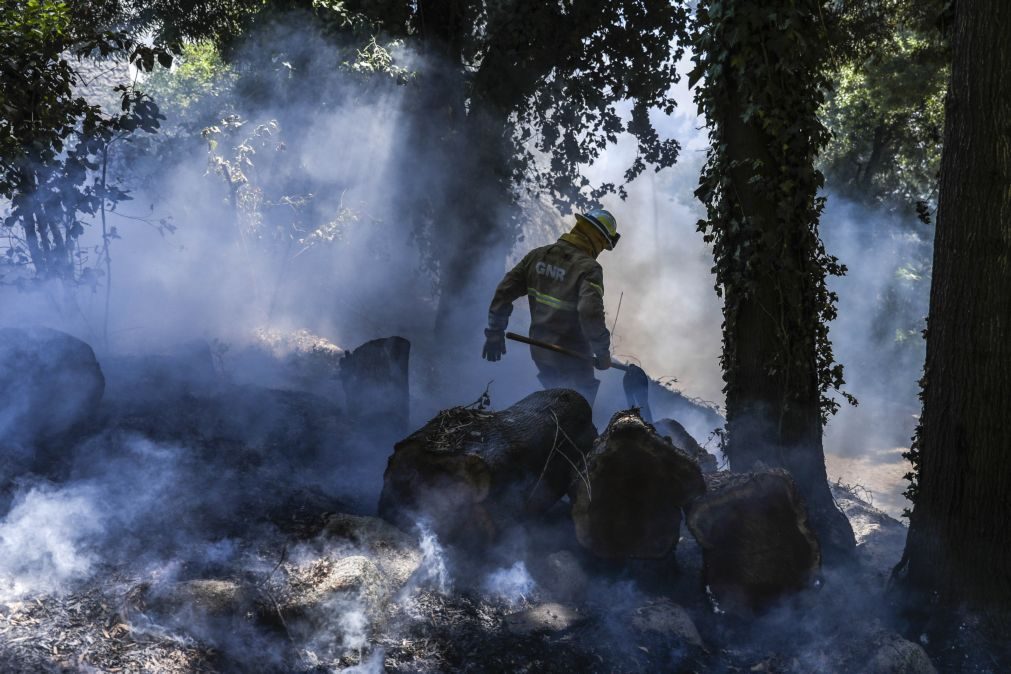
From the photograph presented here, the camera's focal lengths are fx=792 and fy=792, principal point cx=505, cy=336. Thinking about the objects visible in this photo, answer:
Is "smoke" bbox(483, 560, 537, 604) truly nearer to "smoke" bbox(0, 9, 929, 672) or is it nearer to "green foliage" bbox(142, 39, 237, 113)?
"smoke" bbox(0, 9, 929, 672)

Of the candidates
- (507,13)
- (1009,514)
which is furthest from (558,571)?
(507,13)

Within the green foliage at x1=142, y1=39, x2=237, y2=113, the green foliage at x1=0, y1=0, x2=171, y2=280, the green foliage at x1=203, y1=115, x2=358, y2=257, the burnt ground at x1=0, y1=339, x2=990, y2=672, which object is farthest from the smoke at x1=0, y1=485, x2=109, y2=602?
the green foliage at x1=142, y1=39, x2=237, y2=113

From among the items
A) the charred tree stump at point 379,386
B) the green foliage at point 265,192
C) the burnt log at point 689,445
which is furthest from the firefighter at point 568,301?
the green foliage at point 265,192

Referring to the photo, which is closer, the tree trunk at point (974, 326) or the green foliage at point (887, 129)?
the tree trunk at point (974, 326)

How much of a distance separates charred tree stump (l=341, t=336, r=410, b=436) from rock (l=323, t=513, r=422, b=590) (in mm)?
2053

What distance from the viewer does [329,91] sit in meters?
9.70

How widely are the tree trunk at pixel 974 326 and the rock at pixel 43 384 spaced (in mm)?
5361

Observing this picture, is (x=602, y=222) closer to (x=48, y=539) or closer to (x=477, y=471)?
(x=477, y=471)

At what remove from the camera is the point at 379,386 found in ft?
22.5

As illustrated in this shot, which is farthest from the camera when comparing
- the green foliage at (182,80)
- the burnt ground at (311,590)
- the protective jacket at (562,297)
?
the green foliage at (182,80)

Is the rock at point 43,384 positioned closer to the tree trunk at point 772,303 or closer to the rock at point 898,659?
the tree trunk at point 772,303

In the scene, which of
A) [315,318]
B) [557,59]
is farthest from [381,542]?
[315,318]

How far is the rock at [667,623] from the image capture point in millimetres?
4273

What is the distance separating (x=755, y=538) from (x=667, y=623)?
2.29 ft
